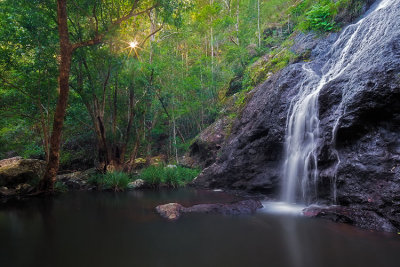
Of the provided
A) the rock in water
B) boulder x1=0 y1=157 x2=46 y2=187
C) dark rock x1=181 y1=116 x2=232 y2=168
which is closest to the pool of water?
the rock in water

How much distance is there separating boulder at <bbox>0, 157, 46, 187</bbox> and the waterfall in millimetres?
9545

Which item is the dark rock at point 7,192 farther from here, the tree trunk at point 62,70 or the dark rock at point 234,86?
the dark rock at point 234,86

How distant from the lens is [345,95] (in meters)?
5.96

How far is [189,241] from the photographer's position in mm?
3988

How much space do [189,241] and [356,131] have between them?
4582 mm

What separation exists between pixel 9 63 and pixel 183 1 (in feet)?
21.4

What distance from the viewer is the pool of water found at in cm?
325

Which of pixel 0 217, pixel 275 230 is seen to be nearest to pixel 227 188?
pixel 275 230

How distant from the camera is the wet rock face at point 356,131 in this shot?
190 inches

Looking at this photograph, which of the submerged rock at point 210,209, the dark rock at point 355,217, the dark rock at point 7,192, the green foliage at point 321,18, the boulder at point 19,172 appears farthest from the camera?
the green foliage at point 321,18

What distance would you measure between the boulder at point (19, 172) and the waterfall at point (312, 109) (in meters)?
9.54

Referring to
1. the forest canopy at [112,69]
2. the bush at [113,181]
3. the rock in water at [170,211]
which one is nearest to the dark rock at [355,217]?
the rock in water at [170,211]

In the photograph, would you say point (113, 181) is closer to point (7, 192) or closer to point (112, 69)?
point (7, 192)

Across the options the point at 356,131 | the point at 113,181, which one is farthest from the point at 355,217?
the point at 113,181
